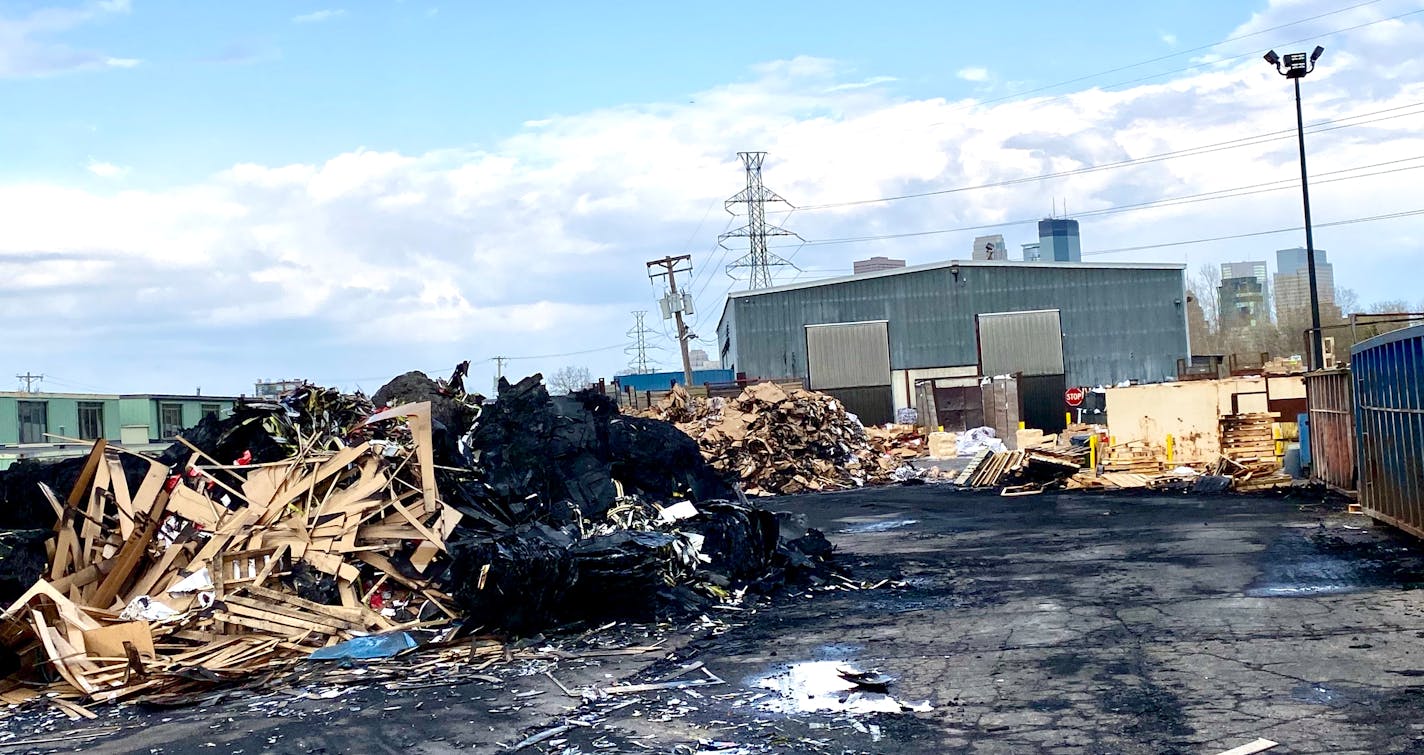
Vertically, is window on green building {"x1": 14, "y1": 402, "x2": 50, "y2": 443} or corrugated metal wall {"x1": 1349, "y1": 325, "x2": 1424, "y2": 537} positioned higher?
window on green building {"x1": 14, "y1": 402, "x2": 50, "y2": 443}

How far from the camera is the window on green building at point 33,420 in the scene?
3547cm

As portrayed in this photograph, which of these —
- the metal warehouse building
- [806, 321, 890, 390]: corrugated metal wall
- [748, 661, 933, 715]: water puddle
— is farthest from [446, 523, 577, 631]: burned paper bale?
[806, 321, 890, 390]: corrugated metal wall

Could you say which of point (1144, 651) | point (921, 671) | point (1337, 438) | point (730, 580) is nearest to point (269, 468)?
point (730, 580)

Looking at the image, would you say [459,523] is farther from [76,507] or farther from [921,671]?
[921,671]

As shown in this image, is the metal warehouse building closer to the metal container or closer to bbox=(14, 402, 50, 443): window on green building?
the metal container

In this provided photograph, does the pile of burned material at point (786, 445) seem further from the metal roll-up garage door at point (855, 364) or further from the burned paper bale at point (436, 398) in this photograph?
the burned paper bale at point (436, 398)

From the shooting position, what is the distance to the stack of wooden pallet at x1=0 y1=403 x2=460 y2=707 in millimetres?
9086

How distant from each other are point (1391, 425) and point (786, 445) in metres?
17.6

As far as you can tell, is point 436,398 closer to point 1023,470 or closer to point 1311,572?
point 1311,572

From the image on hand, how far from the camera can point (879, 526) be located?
2133 cm

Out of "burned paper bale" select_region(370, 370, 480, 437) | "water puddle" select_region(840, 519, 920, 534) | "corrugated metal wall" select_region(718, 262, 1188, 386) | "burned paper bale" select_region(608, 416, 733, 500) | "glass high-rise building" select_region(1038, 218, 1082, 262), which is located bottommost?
"water puddle" select_region(840, 519, 920, 534)

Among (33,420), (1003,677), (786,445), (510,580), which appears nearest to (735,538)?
(510,580)

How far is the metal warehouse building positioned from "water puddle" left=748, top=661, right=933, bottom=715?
127 ft

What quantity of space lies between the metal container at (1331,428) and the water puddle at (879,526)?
749 centimetres
